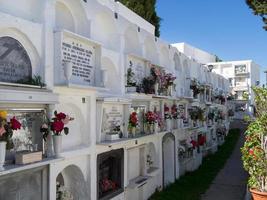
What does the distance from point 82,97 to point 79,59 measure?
0.75 metres

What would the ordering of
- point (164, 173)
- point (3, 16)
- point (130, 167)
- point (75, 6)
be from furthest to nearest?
1. point (164, 173)
2. point (130, 167)
3. point (75, 6)
4. point (3, 16)

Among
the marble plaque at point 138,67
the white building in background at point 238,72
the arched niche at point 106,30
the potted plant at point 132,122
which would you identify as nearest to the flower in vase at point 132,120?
the potted plant at point 132,122

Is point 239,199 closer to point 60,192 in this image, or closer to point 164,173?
point 164,173

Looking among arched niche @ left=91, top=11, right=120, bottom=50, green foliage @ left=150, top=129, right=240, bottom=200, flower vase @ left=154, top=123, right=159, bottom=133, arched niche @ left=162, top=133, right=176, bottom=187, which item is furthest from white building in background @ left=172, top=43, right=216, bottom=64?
arched niche @ left=91, top=11, right=120, bottom=50

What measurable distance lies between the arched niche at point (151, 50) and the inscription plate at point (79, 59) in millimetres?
4151

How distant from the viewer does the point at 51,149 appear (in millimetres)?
5684

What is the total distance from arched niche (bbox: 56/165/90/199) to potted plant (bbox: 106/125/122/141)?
4.02ft

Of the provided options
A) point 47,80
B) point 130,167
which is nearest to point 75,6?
point 47,80

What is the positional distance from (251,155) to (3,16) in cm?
627

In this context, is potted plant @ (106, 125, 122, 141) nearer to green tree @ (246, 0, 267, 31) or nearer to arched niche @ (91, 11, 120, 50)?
arched niche @ (91, 11, 120, 50)

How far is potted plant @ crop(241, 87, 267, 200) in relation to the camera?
7.98 meters

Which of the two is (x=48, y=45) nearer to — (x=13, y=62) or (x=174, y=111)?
(x=13, y=62)

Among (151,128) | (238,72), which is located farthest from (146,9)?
(238,72)

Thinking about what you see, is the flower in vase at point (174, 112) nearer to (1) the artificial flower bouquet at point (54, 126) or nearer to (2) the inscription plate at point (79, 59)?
(2) the inscription plate at point (79, 59)
